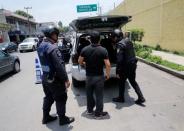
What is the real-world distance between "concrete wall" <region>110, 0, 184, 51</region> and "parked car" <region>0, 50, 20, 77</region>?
9.43m

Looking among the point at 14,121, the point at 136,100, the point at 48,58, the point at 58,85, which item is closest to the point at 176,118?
the point at 136,100

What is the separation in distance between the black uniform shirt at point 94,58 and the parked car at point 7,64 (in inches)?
252

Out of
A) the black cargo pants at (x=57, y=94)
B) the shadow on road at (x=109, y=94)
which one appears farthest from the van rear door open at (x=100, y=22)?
the black cargo pants at (x=57, y=94)

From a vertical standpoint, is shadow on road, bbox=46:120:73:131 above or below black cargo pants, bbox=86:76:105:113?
below

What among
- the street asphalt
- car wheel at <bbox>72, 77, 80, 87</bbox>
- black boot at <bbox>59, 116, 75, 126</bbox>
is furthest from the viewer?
car wheel at <bbox>72, 77, 80, 87</bbox>

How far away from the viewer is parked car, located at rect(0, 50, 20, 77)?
33.6ft

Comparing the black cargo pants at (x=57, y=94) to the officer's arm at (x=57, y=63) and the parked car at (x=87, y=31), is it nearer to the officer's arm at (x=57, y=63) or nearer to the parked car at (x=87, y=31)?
the officer's arm at (x=57, y=63)

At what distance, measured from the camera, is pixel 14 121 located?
17.3ft

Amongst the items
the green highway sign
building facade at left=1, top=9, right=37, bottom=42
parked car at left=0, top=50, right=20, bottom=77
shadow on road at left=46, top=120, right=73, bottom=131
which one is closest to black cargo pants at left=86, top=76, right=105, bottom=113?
shadow on road at left=46, top=120, right=73, bottom=131

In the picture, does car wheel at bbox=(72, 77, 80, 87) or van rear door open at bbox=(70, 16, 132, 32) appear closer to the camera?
van rear door open at bbox=(70, 16, 132, 32)

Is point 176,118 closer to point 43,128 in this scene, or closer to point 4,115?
point 43,128

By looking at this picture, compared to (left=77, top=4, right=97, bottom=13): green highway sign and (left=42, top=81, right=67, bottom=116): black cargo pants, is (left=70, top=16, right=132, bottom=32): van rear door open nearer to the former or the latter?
(left=42, top=81, right=67, bottom=116): black cargo pants

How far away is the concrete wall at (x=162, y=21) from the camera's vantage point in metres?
14.2

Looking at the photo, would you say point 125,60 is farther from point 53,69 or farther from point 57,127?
point 57,127
